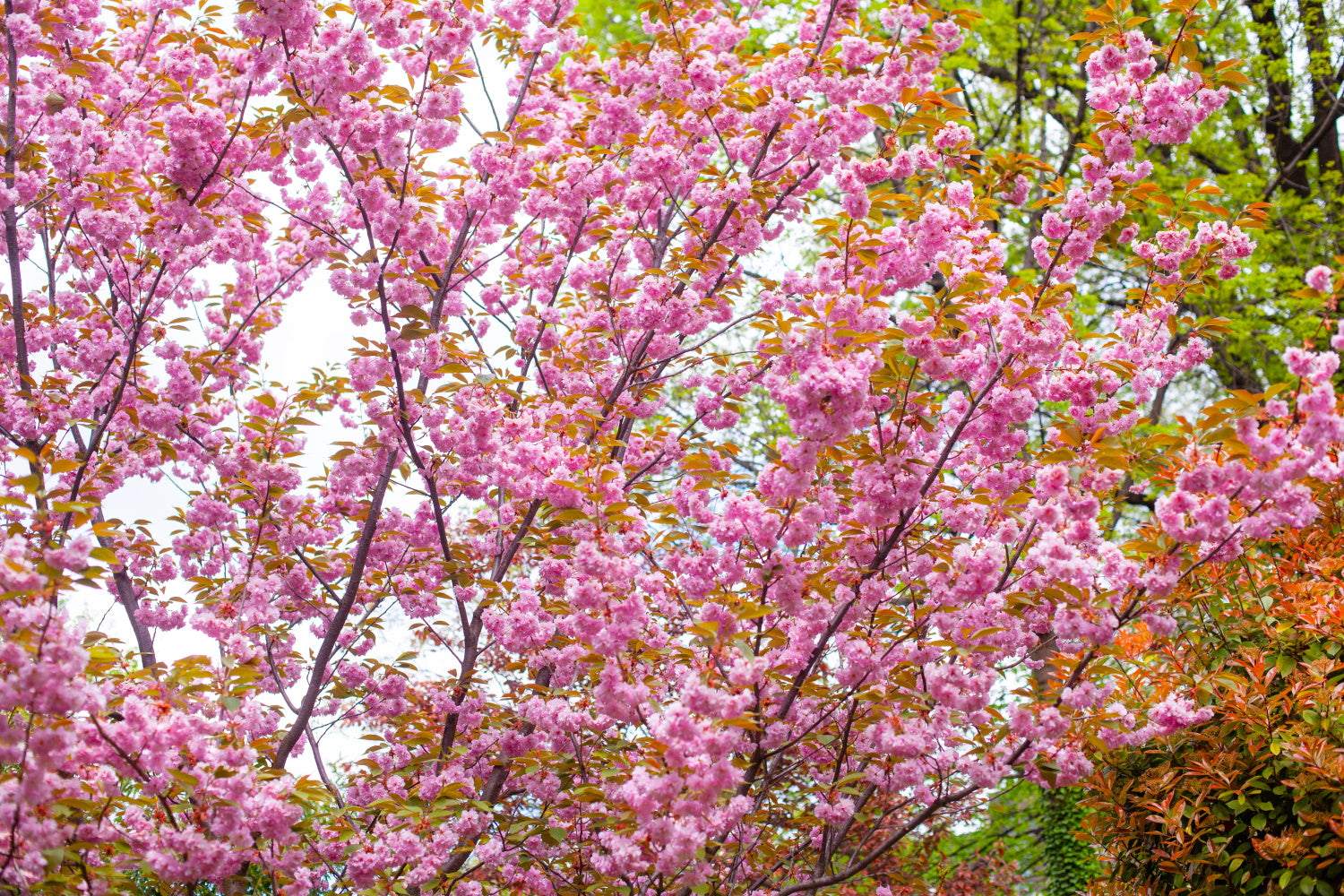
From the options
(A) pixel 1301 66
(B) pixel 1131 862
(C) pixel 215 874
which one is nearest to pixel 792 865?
(B) pixel 1131 862

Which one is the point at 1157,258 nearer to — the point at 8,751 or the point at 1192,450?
the point at 1192,450

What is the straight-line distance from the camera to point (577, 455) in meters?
4.03

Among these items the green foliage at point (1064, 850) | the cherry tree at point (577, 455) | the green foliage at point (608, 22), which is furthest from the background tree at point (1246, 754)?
the green foliage at point (608, 22)

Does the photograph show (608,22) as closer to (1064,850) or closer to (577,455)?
(577,455)

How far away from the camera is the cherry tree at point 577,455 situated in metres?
3.18

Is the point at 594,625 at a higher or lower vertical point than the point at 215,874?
higher

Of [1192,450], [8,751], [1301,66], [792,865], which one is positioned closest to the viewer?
[8,751]

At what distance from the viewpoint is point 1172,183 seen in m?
12.0

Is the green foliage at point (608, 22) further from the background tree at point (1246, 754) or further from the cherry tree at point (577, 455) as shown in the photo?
the background tree at point (1246, 754)

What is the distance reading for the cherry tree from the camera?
10.4 feet

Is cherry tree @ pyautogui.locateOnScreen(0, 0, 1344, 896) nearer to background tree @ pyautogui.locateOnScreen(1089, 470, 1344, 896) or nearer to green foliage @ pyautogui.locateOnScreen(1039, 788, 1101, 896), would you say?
background tree @ pyautogui.locateOnScreen(1089, 470, 1344, 896)

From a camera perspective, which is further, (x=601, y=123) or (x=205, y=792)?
(x=601, y=123)

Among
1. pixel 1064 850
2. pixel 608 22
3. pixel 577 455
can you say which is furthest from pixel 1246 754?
pixel 608 22

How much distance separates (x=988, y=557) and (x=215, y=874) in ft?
9.30
